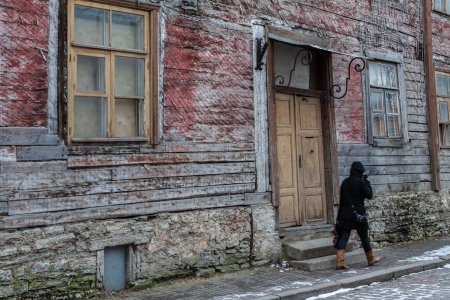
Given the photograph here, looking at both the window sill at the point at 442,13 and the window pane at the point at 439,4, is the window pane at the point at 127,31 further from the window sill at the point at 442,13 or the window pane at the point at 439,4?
the window pane at the point at 439,4

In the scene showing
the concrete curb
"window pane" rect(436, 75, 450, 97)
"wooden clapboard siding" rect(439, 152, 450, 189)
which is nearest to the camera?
the concrete curb

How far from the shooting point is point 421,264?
7664mm

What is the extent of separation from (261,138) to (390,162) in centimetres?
344

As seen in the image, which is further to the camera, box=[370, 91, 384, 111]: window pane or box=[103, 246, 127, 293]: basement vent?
box=[370, 91, 384, 111]: window pane

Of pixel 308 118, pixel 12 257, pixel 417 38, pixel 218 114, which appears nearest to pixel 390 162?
pixel 308 118

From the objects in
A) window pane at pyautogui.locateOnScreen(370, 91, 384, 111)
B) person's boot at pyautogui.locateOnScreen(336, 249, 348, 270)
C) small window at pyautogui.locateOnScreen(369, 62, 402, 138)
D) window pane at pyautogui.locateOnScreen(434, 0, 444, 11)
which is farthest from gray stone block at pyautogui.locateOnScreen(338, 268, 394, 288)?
window pane at pyautogui.locateOnScreen(434, 0, 444, 11)

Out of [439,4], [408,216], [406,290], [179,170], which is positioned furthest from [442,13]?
[179,170]

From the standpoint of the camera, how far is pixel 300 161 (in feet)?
28.6

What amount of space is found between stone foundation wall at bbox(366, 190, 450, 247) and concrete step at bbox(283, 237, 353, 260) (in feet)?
5.54

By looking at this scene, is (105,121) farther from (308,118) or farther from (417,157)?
(417,157)

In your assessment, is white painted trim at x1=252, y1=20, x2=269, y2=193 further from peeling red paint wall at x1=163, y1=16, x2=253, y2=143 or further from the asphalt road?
the asphalt road

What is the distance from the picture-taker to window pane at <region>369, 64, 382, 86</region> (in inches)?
387

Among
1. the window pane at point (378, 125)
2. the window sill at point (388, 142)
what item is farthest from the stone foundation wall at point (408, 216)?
the window pane at point (378, 125)

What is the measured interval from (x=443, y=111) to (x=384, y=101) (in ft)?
7.61
